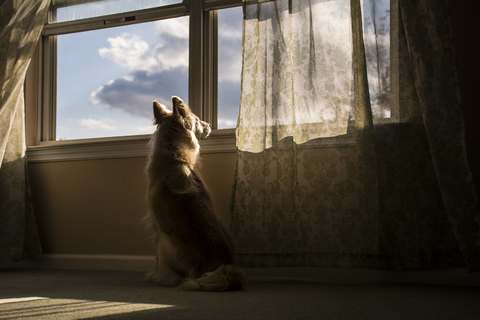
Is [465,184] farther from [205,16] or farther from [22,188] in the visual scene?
[22,188]

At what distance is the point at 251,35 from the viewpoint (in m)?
2.34

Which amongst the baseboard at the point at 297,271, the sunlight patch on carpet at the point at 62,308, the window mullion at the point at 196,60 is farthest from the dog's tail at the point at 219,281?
the window mullion at the point at 196,60

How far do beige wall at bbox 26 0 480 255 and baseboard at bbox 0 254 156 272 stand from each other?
4cm

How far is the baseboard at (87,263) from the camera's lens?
267cm

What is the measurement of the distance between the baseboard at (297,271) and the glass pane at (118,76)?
102 cm

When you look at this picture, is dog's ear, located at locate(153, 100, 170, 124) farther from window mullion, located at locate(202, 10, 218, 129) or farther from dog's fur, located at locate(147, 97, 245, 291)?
window mullion, located at locate(202, 10, 218, 129)

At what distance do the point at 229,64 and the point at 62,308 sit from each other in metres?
2.01

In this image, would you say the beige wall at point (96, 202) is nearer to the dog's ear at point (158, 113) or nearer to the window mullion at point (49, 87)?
the window mullion at point (49, 87)

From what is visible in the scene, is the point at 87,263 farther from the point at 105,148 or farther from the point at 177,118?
the point at 177,118

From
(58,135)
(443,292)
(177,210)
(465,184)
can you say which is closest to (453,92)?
(465,184)

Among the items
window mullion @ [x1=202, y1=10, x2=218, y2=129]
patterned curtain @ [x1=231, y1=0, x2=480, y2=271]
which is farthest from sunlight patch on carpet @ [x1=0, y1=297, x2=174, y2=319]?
window mullion @ [x1=202, y1=10, x2=218, y2=129]

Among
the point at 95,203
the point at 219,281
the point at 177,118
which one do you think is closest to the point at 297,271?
the point at 219,281

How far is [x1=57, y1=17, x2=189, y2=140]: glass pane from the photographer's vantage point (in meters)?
2.92

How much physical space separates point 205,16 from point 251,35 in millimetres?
691
